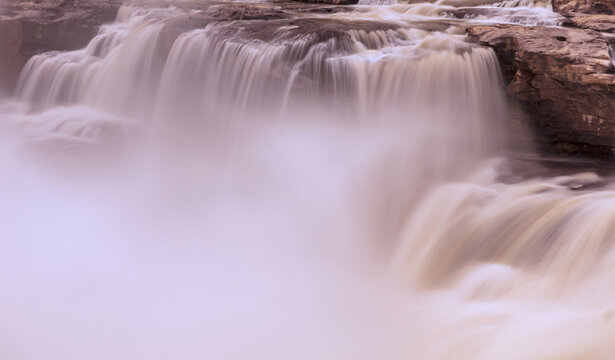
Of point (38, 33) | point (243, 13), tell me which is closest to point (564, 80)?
point (243, 13)

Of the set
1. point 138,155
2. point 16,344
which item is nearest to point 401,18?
point 138,155

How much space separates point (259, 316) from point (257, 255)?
909 millimetres

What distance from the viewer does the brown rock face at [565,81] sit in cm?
534

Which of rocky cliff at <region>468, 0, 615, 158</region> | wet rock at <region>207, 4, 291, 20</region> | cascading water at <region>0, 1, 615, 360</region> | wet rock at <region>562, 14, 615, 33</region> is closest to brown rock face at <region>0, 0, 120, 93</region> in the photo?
cascading water at <region>0, 1, 615, 360</region>

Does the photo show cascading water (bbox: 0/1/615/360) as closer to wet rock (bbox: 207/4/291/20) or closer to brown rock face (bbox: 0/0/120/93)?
wet rock (bbox: 207/4/291/20)

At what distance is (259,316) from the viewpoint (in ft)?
13.0

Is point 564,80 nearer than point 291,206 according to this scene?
No

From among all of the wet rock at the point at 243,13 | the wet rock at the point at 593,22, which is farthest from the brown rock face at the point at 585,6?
the wet rock at the point at 243,13

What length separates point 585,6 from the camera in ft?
25.1

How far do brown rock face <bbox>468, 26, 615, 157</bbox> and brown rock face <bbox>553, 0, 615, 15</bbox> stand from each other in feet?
6.71

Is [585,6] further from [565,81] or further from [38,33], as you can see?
[38,33]

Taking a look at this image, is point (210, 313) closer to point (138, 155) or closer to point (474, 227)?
point (474, 227)

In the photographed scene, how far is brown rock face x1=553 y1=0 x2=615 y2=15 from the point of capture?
24.5 ft

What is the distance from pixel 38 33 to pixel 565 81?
7.95m
